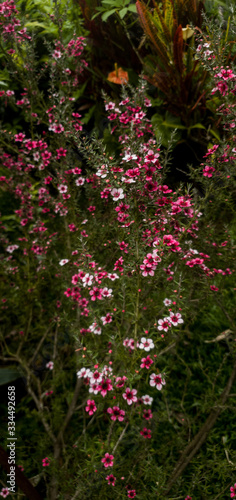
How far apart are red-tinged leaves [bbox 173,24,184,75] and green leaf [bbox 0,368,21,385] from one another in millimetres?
2416

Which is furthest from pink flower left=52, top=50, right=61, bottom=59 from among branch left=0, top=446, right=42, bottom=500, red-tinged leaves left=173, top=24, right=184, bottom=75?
branch left=0, top=446, right=42, bottom=500

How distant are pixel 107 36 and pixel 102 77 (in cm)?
31

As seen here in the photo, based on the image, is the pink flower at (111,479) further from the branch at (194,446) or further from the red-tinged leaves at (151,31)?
the red-tinged leaves at (151,31)

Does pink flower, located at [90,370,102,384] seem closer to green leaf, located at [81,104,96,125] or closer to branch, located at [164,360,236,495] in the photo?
branch, located at [164,360,236,495]

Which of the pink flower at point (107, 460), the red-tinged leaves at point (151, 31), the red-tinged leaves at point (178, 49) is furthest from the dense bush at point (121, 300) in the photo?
the red-tinged leaves at point (151, 31)

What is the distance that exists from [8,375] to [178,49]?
2501 millimetres

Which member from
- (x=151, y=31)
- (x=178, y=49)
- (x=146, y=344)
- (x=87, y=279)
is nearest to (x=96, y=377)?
(x=146, y=344)

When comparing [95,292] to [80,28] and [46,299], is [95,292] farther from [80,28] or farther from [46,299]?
[80,28]

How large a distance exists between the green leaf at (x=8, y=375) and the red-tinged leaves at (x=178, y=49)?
2416 millimetres

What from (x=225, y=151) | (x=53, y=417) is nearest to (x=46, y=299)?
(x=53, y=417)

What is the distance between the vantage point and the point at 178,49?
7.11 ft

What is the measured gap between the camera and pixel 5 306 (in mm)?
2648

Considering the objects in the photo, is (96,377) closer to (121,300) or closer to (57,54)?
(121,300)

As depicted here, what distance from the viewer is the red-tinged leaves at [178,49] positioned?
2.06 metres
